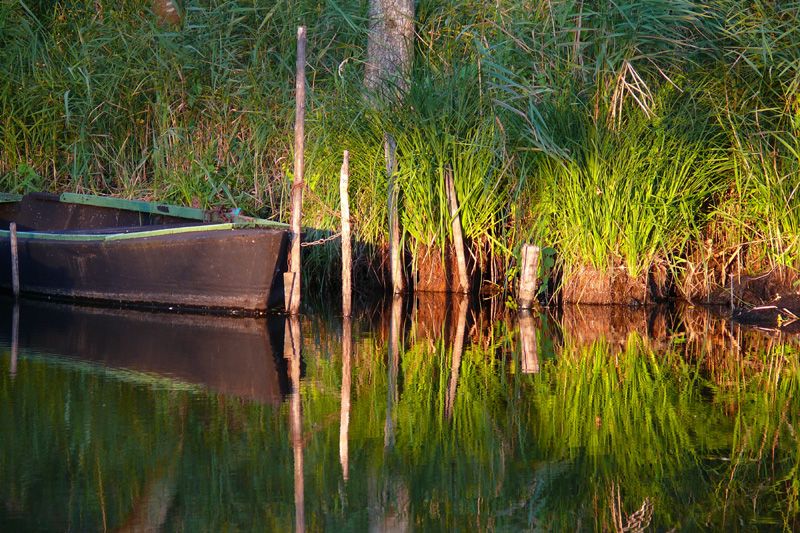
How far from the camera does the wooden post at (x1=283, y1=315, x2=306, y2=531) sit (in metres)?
4.54

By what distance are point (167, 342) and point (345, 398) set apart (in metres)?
2.23

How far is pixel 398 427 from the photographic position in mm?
5816

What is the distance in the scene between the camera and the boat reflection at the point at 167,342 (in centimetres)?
→ 703

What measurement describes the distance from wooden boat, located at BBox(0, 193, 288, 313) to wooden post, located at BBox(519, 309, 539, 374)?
6.60 ft

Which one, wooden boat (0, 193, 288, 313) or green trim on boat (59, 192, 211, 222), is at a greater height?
green trim on boat (59, 192, 211, 222)

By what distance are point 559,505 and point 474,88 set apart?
6002mm

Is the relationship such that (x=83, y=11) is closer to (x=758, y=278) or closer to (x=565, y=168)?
(x=565, y=168)

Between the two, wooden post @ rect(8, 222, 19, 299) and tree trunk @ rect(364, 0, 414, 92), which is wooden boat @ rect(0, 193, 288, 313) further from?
tree trunk @ rect(364, 0, 414, 92)

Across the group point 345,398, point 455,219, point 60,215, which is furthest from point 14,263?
point 345,398

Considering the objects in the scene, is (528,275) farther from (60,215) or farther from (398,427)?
(60,215)

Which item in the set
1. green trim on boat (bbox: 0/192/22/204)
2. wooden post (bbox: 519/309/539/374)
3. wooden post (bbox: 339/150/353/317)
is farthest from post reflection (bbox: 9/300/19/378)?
wooden post (bbox: 519/309/539/374)

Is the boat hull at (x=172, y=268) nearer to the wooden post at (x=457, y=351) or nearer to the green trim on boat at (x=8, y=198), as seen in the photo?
the green trim on boat at (x=8, y=198)

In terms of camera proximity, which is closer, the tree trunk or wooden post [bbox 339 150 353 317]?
wooden post [bbox 339 150 353 317]

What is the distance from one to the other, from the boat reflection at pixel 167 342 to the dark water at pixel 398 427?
0.10 ft
